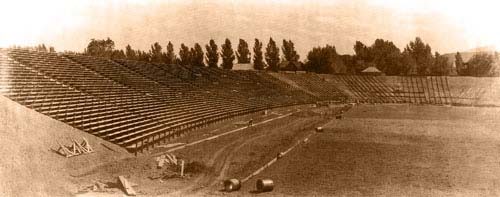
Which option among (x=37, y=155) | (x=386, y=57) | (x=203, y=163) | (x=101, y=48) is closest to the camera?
(x=37, y=155)

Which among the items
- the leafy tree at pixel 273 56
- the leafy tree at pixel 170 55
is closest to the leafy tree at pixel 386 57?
the leafy tree at pixel 273 56

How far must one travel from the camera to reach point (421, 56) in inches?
2736

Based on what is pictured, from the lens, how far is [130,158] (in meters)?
15.0

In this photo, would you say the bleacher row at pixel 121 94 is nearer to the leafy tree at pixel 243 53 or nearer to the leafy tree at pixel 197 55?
the leafy tree at pixel 197 55

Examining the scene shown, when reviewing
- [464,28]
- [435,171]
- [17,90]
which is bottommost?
[435,171]

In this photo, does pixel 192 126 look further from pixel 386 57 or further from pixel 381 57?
Result: pixel 381 57

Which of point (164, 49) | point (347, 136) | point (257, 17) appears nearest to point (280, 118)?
point (347, 136)

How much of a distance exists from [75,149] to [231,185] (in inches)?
202

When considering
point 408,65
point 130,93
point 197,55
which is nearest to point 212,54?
point 197,55

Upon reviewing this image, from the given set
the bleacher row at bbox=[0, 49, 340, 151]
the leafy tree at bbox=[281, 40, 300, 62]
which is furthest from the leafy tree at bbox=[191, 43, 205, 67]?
the bleacher row at bbox=[0, 49, 340, 151]

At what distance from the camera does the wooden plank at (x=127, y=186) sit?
472 inches

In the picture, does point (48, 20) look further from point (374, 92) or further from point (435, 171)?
point (374, 92)

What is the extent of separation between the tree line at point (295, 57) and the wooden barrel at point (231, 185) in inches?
1969

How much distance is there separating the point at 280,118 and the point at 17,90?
1947 centimetres
